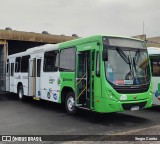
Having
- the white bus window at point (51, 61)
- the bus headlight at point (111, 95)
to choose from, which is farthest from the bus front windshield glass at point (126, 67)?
the white bus window at point (51, 61)

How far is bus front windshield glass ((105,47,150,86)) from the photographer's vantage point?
9.62 metres

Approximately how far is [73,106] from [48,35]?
13589 millimetres

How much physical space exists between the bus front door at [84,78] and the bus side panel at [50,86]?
1.69 meters

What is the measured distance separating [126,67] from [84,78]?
1.59 m

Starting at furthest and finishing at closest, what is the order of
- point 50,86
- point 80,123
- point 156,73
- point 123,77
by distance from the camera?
1. point 50,86
2. point 156,73
3. point 80,123
4. point 123,77

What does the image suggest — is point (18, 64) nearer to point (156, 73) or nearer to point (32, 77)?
point (32, 77)

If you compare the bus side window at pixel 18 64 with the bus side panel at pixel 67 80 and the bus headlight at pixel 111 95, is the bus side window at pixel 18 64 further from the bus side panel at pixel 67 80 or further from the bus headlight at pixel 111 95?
the bus headlight at pixel 111 95

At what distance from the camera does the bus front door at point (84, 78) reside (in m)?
10.1

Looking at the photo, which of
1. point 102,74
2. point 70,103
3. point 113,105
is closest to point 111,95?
point 113,105

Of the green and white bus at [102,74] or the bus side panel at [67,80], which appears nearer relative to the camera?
the green and white bus at [102,74]

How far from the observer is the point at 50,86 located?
43.1ft

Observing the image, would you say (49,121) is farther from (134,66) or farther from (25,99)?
(25,99)

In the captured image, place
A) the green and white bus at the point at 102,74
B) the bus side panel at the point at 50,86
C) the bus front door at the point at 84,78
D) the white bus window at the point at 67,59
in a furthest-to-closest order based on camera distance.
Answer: the bus side panel at the point at 50,86, the white bus window at the point at 67,59, the bus front door at the point at 84,78, the green and white bus at the point at 102,74

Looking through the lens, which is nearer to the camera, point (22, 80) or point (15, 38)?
point (22, 80)
